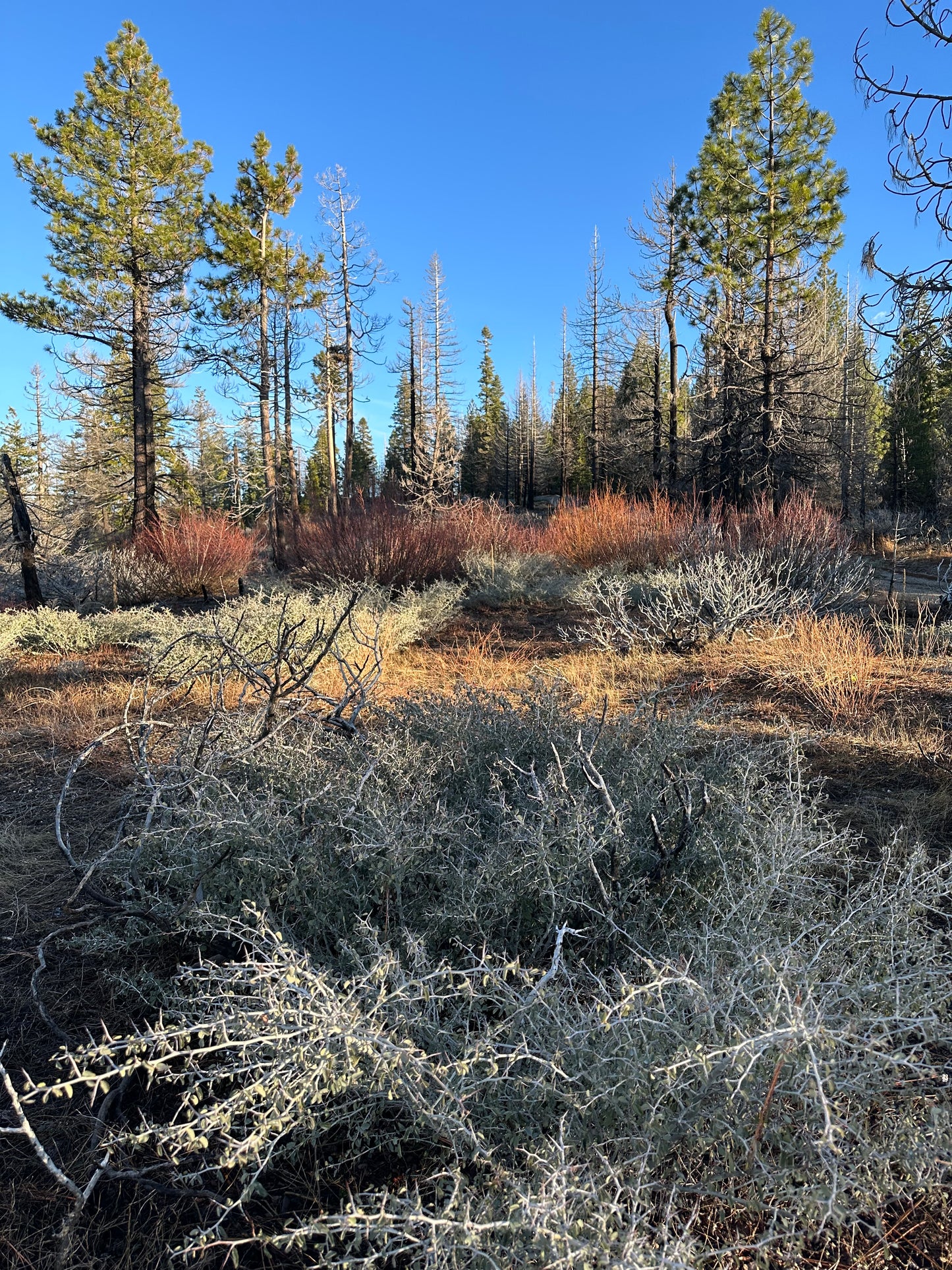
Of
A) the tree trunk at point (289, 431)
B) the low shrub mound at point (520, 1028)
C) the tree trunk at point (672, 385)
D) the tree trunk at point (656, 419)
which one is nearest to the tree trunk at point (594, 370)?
the tree trunk at point (656, 419)

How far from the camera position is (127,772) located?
10.3 ft

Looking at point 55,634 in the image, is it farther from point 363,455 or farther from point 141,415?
point 363,455

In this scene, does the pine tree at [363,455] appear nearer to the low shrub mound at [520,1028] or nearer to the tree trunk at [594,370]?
the tree trunk at [594,370]

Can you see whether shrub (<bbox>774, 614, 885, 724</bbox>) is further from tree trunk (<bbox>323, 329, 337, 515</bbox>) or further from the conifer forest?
tree trunk (<bbox>323, 329, 337, 515</bbox>)

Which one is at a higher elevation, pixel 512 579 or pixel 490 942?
pixel 512 579

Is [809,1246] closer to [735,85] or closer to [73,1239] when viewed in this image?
[73,1239]

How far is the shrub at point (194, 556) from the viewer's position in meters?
9.34

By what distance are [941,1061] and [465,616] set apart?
6.10 meters

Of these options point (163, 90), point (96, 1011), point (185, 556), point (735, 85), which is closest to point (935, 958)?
point (96, 1011)

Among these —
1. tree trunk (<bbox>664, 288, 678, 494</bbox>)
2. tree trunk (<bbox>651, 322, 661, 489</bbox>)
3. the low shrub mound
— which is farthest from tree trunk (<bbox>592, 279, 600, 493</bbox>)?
the low shrub mound

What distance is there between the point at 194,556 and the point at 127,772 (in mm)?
6850

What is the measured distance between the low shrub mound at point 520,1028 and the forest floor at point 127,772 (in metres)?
0.09

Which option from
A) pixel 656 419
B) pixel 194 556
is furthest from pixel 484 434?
pixel 194 556

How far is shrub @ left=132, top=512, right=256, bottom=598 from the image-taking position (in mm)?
9336
